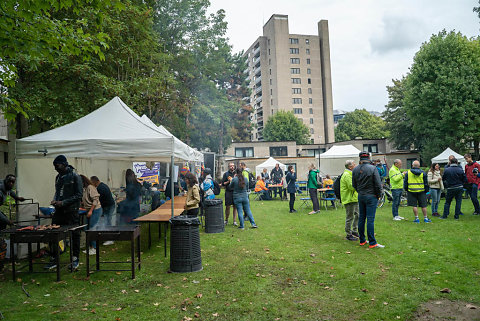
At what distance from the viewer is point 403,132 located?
43.6 metres

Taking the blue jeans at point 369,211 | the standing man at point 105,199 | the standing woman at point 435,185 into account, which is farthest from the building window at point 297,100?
the standing man at point 105,199

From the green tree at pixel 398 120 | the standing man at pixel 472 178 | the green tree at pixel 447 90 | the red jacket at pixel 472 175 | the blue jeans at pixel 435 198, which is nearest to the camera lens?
the standing man at pixel 472 178

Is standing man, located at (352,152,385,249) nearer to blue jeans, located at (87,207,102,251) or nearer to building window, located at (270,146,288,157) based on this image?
blue jeans, located at (87,207,102,251)

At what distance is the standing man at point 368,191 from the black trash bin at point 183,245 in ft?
12.3

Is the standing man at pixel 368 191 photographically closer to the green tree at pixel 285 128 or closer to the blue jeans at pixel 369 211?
the blue jeans at pixel 369 211

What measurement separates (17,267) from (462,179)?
12074mm

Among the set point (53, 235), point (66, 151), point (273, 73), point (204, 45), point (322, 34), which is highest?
point (322, 34)

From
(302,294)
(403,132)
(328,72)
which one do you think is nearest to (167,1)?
(302,294)

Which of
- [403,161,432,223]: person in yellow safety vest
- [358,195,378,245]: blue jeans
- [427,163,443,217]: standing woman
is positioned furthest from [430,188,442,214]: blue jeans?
[358,195,378,245]: blue jeans

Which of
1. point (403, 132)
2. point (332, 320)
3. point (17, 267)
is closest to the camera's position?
point (332, 320)

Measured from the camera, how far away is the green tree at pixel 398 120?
141ft

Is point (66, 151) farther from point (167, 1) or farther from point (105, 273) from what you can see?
point (167, 1)

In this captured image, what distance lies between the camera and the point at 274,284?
5027 mm

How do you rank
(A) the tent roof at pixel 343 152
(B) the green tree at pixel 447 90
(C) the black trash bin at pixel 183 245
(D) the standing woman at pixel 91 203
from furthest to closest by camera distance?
(B) the green tree at pixel 447 90, (A) the tent roof at pixel 343 152, (D) the standing woman at pixel 91 203, (C) the black trash bin at pixel 183 245
